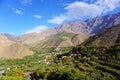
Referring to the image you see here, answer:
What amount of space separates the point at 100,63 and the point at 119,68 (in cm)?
1240

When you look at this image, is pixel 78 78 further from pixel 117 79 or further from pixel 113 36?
pixel 113 36

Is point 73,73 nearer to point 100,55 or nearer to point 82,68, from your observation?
point 82,68

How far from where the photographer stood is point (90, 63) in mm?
103812

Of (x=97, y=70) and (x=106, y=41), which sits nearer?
(x=97, y=70)

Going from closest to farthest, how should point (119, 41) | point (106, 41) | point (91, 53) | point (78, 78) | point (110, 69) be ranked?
1. point (78, 78)
2. point (110, 69)
3. point (91, 53)
4. point (119, 41)
5. point (106, 41)

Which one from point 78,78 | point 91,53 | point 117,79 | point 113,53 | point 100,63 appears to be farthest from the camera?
point 91,53

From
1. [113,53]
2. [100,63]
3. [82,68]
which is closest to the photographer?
[82,68]

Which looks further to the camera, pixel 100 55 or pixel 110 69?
pixel 100 55

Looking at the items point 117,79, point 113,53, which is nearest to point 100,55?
point 113,53

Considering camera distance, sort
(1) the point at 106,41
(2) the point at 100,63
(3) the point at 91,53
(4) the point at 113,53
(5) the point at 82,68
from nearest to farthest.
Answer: (5) the point at 82,68 < (2) the point at 100,63 < (4) the point at 113,53 < (3) the point at 91,53 < (1) the point at 106,41

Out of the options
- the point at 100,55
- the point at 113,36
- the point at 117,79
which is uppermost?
the point at 113,36

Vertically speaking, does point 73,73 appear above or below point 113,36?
below

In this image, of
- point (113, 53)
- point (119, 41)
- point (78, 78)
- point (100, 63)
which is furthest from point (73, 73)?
point (119, 41)

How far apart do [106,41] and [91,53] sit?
30.4 meters
